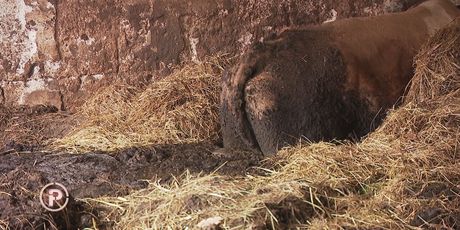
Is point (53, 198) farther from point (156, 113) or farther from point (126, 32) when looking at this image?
point (126, 32)

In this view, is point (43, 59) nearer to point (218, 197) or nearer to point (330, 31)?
point (330, 31)

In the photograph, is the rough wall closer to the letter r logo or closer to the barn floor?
the barn floor

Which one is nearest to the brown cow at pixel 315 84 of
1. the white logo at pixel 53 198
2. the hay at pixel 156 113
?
the hay at pixel 156 113

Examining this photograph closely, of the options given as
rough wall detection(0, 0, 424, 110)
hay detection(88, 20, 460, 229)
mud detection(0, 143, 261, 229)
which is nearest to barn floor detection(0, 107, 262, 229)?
mud detection(0, 143, 261, 229)

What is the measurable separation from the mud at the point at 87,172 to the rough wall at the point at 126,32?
1.16 metres

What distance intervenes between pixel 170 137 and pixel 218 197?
179 cm

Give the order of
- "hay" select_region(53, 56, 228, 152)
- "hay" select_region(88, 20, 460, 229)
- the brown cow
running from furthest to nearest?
"hay" select_region(53, 56, 228, 152) < the brown cow < "hay" select_region(88, 20, 460, 229)

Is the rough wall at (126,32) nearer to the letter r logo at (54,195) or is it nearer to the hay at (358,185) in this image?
the hay at (358,185)

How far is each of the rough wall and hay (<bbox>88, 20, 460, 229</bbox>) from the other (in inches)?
65.3

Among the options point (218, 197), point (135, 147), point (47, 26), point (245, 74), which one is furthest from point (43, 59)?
point (218, 197)

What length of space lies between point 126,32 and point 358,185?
2.86m

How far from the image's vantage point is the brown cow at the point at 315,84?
4145 millimetres

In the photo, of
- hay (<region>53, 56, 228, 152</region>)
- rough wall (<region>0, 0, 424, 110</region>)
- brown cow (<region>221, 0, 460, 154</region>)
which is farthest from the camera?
rough wall (<region>0, 0, 424, 110</region>)

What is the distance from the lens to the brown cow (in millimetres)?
4145
